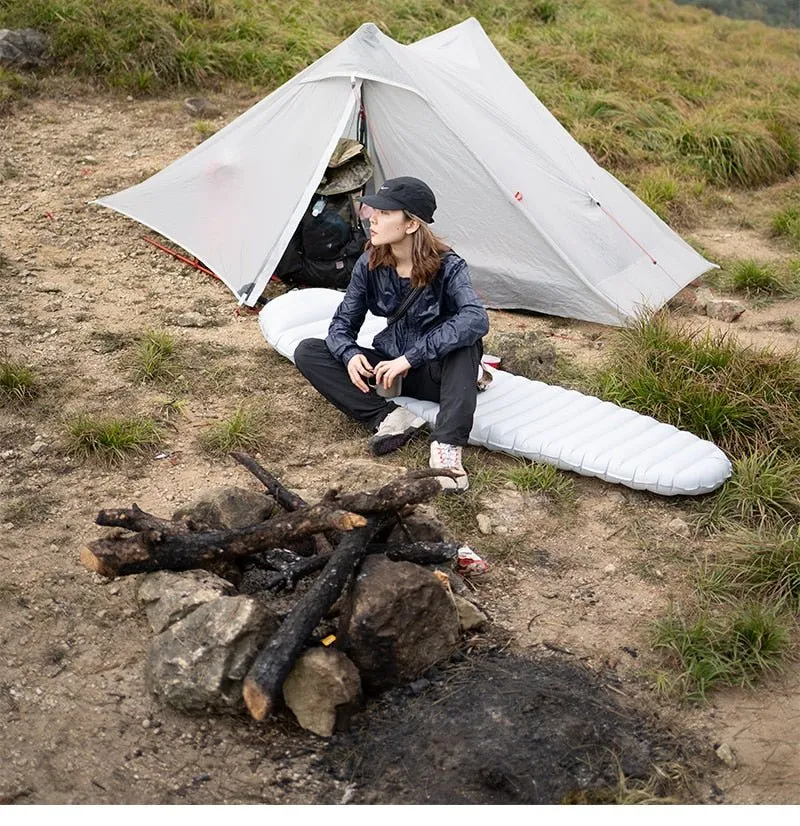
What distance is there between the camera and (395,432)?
4.63 meters

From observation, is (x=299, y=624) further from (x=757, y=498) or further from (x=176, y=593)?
(x=757, y=498)

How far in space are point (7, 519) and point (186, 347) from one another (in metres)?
1.72

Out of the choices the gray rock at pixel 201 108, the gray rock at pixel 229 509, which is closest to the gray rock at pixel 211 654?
the gray rock at pixel 229 509

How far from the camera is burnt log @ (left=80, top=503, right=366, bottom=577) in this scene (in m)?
3.33

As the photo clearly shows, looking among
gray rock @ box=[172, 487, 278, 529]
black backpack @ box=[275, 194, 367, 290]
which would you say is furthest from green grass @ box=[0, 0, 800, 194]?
gray rock @ box=[172, 487, 278, 529]

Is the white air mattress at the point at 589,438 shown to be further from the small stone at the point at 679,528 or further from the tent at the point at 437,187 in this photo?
the tent at the point at 437,187

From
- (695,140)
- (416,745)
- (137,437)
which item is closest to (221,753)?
(416,745)

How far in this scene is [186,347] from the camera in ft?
18.4

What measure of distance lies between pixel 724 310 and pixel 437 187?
180 cm

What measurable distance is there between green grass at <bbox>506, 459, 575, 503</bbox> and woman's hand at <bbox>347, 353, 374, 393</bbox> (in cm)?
70

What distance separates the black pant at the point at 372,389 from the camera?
4.49m

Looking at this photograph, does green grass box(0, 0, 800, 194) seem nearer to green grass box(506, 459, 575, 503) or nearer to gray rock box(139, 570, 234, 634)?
green grass box(506, 459, 575, 503)

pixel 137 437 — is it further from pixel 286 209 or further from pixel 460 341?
pixel 286 209

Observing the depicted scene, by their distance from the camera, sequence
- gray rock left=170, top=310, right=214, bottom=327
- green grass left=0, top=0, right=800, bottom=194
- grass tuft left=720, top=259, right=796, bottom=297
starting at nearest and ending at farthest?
gray rock left=170, top=310, right=214, bottom=327 → grass tuft left=720, top=259, right=796, bottom=297 → green grass left=0, top=0, right=800, bottom=194
